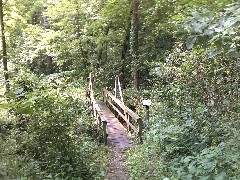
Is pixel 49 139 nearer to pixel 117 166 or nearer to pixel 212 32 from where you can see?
pixel 117 166

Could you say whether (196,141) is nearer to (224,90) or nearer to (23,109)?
(224,90)

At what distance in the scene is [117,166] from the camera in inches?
289

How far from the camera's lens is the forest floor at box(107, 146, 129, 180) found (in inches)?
260

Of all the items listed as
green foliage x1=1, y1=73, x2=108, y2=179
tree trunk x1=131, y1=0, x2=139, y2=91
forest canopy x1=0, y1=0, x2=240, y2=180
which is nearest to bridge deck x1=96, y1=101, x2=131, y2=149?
forest canopy x1=0, y1=0, x2=240, y2=180

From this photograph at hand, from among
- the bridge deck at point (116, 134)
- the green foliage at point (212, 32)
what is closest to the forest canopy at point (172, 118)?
the green foliage at point (212, 32)

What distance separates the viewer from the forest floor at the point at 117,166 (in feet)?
21.7

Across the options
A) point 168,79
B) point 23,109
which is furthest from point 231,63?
point 23,109

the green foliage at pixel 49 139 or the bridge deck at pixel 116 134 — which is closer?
the green foliage at pixel 49 139

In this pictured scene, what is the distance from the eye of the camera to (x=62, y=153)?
5.86 m

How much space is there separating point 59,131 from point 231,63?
137 inches

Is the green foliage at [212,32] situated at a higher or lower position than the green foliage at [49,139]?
higher

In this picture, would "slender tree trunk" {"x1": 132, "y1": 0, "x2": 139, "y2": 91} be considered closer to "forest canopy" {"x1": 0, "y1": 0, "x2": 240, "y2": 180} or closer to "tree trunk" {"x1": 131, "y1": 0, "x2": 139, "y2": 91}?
"tree trunk" {"x1": 131, "y1": 0, "x2": 139, "y2": 91}

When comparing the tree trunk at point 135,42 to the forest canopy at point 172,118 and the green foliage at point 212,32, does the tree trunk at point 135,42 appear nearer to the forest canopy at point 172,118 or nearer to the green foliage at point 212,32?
the forest canopy at point 172,118

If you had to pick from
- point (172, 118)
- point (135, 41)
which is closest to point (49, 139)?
point (172, 118)
